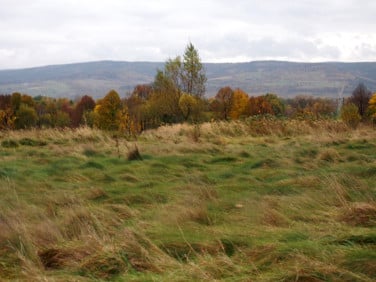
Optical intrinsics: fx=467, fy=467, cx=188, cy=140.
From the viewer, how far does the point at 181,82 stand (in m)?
26.9

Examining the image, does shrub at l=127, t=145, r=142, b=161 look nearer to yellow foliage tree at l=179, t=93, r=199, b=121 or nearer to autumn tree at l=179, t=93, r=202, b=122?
autumn tree at l=179, t=93, r=202, b=122

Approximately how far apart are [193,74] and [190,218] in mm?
22033

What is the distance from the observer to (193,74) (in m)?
26.5

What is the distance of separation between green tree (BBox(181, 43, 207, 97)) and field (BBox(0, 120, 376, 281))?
16555 mm

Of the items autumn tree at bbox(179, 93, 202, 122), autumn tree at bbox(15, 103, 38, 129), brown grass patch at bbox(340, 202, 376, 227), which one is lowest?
autumn tree at bbox(15, 103, 38, 129)

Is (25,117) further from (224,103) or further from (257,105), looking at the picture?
(257,105)

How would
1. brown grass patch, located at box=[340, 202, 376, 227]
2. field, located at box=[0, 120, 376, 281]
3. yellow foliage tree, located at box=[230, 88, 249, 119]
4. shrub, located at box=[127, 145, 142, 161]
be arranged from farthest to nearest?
yellow foliage tree, located at box=[230, 88, 249, 119], shrub, located at box=[127, 145, 142, 161], brown grass patch, located at box=[340, 202, 376, 227], field, located at box=[0, 120, 376, 281]

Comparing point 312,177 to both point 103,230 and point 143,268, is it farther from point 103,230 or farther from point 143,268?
point 143,268

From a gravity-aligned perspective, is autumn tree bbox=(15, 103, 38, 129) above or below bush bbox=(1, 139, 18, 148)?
below

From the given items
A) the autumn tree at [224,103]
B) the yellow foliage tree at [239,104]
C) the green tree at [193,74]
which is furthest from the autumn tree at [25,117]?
the green tree at [193,74]

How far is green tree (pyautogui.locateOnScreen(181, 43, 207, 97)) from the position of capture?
86.0 feet

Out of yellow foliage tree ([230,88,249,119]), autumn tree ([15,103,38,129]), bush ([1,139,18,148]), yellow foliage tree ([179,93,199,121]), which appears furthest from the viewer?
yellow foliage tree ([230,88,249,119])

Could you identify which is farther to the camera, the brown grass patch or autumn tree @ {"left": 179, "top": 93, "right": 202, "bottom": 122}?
autumn tree @ {"left": 179, "top": 93, "right": 202, "bottom": 122}

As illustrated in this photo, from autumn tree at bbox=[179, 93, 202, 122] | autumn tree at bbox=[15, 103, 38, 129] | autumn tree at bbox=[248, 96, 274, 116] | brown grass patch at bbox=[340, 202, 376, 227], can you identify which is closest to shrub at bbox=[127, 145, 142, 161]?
brown grass patch at bbox=[340, 202, 376, 227]
